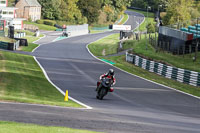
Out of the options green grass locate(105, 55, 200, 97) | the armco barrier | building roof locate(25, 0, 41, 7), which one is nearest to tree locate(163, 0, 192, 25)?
green grass locate(105, 55, 200, 97)

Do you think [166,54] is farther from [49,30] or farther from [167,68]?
[49,30]

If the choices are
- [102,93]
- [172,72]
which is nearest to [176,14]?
[172,72]

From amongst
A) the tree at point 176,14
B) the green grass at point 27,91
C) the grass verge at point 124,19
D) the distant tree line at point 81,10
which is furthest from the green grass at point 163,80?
the grass verge at point 124,19

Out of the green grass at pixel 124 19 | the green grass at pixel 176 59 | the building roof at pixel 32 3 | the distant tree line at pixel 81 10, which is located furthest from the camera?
the green grass at pixel 124 19

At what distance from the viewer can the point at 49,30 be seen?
397ft

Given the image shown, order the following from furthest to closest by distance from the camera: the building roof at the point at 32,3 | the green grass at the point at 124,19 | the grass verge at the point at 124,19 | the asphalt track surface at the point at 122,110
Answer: the green grass at the point at 124,19
the grass verge at the point at 124,19
the building roof at the point at 32,3
the asphalt track surface at the point at 122,110

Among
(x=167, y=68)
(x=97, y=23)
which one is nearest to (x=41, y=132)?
(x=167, y=68)

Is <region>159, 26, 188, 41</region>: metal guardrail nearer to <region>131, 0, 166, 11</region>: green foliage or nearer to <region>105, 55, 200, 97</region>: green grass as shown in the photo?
<region>105, 55, 200, 97</region>: green grass

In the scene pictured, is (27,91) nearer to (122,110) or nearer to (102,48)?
(122,110)

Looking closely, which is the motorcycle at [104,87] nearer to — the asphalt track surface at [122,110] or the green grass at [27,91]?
the asphalt track surface at [122,110]

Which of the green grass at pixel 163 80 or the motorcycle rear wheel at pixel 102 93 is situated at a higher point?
the motorcycle rear wheel at pixel 102 93

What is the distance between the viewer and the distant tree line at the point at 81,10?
5384 inches

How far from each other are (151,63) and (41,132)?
111 feet

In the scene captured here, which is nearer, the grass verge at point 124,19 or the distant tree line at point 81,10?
the distant tree line at point 81,10
